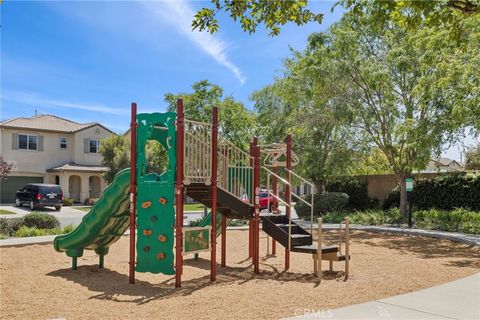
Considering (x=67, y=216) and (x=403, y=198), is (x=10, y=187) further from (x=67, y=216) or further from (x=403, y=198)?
(x=403, y=198)

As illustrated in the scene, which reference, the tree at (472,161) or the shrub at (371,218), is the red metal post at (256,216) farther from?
the tree at (472,161)

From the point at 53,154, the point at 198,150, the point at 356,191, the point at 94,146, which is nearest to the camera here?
the point at 198,150

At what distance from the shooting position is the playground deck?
6.64 m

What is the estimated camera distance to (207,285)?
866 centimetres

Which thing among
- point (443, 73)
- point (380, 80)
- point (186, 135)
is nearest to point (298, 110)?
point (380, 80)

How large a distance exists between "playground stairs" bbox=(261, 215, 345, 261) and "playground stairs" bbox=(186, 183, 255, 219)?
407mm

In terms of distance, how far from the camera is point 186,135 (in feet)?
29.6

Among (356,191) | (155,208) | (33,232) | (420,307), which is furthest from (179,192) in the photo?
(356,191)

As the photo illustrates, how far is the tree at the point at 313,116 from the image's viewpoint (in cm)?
1945

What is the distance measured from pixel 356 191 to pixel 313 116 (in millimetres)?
6206

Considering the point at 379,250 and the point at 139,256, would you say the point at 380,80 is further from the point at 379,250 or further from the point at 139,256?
the point at 139,256

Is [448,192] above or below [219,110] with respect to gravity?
below

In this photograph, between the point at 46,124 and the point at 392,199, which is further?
the point at 46,124

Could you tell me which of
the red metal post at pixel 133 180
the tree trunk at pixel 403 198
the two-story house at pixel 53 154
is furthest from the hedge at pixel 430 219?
the two-story house at pixel 53 154
